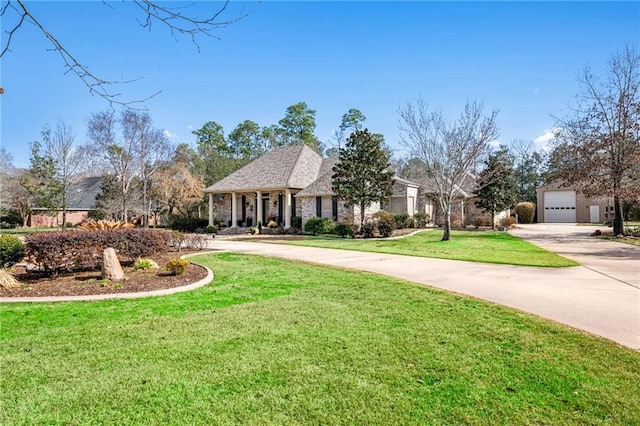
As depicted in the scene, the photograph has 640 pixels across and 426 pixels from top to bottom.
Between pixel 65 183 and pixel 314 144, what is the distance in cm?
2840

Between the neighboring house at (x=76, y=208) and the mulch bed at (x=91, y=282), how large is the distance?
3235 cm

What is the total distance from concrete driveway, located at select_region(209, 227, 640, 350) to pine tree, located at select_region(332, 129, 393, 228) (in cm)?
978

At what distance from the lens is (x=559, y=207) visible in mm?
41406

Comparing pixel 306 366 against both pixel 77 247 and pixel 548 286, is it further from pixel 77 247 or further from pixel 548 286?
pixel 77 247

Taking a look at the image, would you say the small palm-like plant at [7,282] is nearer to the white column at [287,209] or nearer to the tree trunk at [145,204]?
the white column at [287,209]

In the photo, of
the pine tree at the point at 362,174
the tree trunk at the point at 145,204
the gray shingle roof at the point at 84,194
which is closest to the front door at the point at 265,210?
the pine tree at the point at 362,174

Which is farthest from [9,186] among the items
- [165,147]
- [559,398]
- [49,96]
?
[559,398]

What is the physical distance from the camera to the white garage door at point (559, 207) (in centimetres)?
4084

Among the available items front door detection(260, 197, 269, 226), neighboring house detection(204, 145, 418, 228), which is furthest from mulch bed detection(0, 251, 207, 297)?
front door detection(260, 197, 269, 226)

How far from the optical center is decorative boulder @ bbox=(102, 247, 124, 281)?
8.36m

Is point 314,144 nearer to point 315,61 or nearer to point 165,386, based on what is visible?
point 315,61

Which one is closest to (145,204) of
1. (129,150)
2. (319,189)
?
(129,150)

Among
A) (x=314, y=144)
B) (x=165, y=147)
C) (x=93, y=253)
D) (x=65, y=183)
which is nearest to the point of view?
(x=93, y=253)

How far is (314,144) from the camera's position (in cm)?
5078
